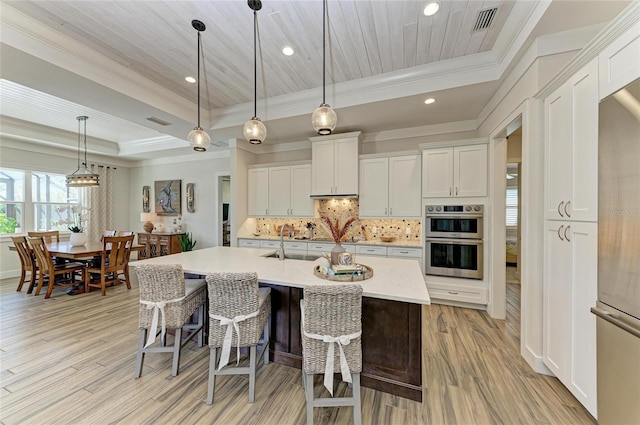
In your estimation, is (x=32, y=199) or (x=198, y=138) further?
(x=32, y=199)

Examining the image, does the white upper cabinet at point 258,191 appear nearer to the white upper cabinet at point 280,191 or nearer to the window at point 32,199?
the white upper cabinet at point 280,191

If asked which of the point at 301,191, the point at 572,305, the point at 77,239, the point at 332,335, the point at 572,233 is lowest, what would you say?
the point at 332,335

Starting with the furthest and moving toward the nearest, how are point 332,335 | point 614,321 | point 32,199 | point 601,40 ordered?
point 32,199
point 332,335
point 601,40
point 614,321

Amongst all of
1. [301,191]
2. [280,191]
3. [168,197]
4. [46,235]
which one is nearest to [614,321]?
[301,191]

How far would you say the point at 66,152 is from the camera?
5898mm

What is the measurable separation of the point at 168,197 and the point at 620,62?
7.93m

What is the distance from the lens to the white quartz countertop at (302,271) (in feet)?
5.40

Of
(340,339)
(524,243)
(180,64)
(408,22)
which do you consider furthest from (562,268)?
(180,64)

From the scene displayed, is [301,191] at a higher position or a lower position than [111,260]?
higher

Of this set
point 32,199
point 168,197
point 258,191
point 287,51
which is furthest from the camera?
point 168,197

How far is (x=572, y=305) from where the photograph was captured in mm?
1729

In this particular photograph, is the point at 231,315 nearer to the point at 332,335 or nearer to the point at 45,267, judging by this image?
the point at 332,335

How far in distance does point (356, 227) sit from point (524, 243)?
261 cm

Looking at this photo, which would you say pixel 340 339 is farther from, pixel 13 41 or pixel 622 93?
pixel 13 41
